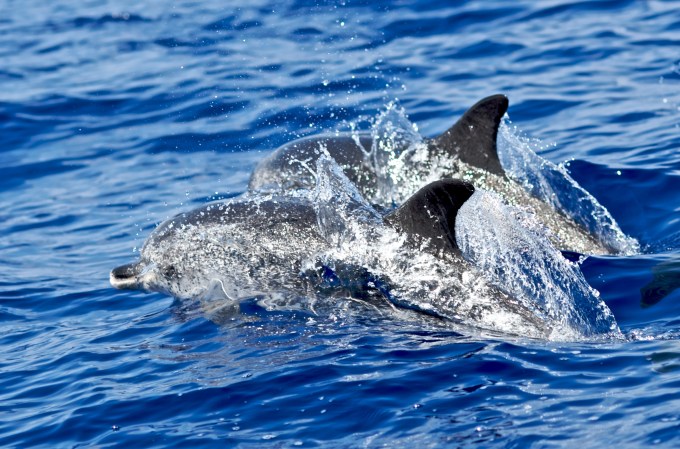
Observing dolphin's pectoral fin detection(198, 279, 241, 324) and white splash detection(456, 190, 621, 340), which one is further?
dolphin's pectoral fin detection(198, 279, 241, 324)

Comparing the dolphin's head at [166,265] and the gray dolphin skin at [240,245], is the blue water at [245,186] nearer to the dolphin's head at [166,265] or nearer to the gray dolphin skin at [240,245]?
the dolphin's head at [166,265]

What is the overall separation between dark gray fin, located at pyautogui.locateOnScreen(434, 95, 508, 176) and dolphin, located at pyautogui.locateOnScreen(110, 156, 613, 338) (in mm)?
1658

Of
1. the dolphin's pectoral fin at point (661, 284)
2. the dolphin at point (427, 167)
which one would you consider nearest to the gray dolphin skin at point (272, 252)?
the dolphin's pectoral fin at point (661, 284)

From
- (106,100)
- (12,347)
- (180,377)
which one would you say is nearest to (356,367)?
(180,377)

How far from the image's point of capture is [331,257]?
10359 millimetres

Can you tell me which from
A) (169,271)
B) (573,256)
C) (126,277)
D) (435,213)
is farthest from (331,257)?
(573,256)

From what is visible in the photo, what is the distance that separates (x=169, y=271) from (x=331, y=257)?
6.49 ft

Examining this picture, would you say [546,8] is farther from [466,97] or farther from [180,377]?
[180,377]

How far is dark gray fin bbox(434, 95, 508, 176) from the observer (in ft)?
41.2

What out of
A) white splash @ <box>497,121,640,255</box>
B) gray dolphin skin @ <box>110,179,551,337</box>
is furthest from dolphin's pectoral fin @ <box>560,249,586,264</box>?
gray dolphin skin @ <box>110,179,551,337</box>

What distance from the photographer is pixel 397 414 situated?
791 centimetres

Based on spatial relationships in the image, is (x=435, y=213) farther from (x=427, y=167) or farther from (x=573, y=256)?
(x=427, y=167)

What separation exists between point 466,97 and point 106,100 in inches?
254

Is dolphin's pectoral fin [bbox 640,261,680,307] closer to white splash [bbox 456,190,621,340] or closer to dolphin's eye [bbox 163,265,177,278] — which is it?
white splash [bbox 456,190,621,340]
